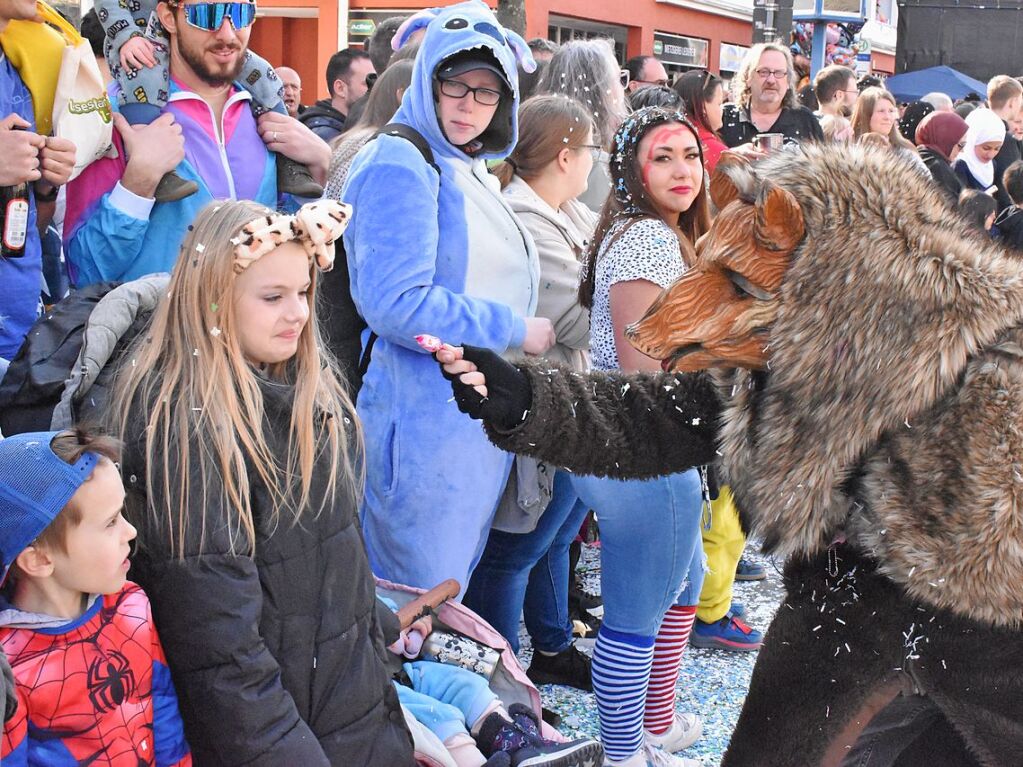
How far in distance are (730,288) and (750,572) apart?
3.12 m

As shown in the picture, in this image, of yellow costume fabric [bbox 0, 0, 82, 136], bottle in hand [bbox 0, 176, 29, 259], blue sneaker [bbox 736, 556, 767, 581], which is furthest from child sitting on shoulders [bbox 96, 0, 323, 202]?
blue sneaker [bbox 736, 556, 767, 581]

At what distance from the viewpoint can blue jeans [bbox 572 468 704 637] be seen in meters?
2.92

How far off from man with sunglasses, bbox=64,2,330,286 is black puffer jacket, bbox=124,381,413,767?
820mm

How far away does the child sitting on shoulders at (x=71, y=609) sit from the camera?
5.81 feet

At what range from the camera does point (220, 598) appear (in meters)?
1.95

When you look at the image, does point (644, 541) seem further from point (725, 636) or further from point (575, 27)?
point (575, 27)

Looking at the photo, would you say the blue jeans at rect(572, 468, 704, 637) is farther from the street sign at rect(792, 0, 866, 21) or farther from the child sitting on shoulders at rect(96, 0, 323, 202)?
the street sign at rect(792, 0, 866, 21)

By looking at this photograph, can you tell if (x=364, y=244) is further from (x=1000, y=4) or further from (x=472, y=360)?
(x=1000, y=4)

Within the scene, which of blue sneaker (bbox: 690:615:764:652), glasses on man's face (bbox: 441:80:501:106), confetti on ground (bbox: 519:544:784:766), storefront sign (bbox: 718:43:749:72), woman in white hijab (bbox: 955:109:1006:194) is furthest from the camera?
storefront sign (bbox: 718:43:749:72)

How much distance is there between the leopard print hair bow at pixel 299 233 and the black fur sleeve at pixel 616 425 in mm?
502

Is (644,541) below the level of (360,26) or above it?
below

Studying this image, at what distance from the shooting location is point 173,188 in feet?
9.15

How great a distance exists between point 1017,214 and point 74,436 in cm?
589

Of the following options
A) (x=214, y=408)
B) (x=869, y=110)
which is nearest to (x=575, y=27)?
(x=869, y=110)
